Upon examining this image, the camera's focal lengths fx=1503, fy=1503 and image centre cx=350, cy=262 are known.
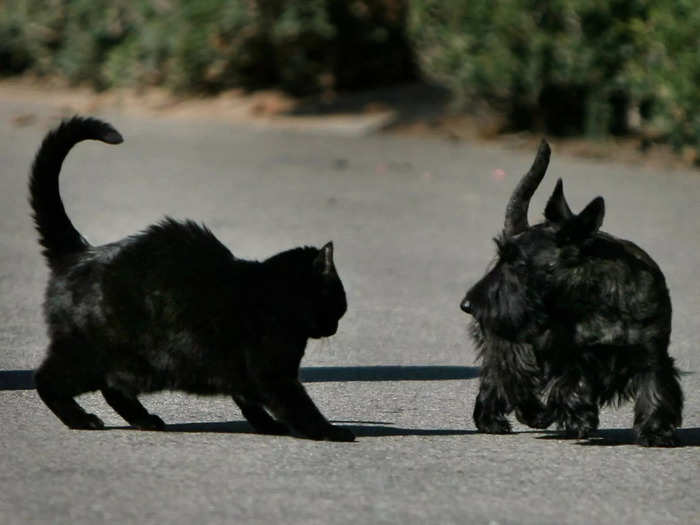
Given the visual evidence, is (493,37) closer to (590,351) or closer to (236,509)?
(590,351)

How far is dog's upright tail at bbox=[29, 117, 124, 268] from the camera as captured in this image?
558 cm

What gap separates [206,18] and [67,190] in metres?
4.26

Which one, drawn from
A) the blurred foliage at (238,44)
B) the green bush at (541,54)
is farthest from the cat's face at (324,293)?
the blurred foliage at (238,44)

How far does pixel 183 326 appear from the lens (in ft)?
17.2

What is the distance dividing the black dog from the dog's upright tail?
4.85 feet

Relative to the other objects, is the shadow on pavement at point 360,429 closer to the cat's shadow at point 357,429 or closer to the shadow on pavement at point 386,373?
the cat's shadow at point 357,429

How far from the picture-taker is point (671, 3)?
39.2 ft

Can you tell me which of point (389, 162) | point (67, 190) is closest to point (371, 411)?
point (67, 190)

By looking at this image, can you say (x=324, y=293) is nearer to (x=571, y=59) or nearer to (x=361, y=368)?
(x=361, y=368)

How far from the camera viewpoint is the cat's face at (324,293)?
5473 millimetres

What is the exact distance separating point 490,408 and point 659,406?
620 mm

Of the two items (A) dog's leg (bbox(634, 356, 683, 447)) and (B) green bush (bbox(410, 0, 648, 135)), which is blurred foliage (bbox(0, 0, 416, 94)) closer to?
(B) green bush (bbox(410, 0, 648, 135))

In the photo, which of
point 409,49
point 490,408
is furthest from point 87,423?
point 409,49

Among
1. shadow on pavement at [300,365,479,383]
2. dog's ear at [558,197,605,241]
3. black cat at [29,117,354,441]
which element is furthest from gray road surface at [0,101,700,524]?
dog's ear at [558,197,605,241]
